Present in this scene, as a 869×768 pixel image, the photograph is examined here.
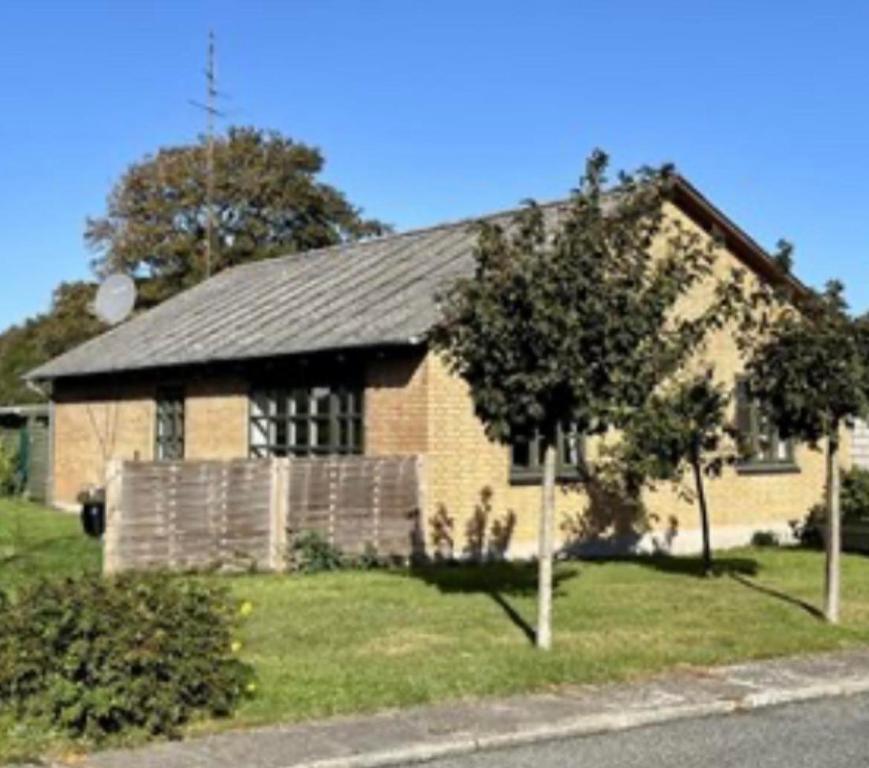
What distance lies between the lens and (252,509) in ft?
55.4

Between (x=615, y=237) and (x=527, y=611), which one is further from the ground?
(x=615, y=237)

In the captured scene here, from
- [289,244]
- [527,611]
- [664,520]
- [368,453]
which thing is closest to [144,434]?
[368,453]

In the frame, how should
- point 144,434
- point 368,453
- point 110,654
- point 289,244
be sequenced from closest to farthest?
point 110,654 < point 368,453 < point 144,434 < point 289,244

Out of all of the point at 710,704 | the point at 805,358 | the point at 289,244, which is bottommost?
the point at 710,704

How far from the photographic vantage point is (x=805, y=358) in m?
13.3

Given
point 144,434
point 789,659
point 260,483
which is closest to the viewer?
point 789,659

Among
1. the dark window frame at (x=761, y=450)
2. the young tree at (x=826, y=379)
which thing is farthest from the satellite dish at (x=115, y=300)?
the young tree at (x=826, y=379)

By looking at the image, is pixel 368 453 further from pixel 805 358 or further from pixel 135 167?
pixel 135 167

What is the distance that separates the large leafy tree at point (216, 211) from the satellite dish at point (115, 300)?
22117mm

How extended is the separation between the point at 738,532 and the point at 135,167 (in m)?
41.0

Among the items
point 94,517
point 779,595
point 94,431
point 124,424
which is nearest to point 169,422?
point 124,424

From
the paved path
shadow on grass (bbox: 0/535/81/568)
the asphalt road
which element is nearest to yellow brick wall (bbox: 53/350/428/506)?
shadow on grass (bbox: 0/535/81/568)

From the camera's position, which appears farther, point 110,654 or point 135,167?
point 135,167

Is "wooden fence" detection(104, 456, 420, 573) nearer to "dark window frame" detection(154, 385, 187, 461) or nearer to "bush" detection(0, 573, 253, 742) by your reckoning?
"dark window frame" detection(154, 385, 187, 461)
